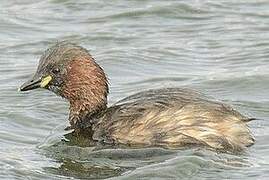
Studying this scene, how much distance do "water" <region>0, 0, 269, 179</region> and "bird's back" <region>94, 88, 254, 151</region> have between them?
0.55 ft

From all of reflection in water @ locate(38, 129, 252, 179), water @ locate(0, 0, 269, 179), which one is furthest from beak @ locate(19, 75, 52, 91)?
reflection in water @ locate(38, 129, 252, 179)

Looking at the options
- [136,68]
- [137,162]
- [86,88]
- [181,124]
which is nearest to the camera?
[137,162]

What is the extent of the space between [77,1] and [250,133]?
807 centimetres

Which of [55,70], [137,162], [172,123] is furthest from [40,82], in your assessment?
[137,162]

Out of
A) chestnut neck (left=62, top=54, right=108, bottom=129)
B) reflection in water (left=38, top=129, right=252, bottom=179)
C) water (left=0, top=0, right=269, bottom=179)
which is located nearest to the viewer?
reflection in water (left=38, top=129, right=252, bottom=179)

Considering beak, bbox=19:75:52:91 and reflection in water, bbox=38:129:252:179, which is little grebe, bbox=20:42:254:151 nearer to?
reflection in water, bbox=38:129:252:179

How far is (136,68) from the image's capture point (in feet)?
49.2

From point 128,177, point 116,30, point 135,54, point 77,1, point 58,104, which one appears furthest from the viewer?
point 77,1

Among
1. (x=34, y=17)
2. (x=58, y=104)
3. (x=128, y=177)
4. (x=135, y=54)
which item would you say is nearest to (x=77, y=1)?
(x=34, y=17)

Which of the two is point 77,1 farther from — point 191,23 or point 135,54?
point 135,54

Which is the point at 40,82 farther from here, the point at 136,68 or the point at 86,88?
the point at 136,68

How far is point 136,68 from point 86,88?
9.62 ft

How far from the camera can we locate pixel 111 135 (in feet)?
37.2

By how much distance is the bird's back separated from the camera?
11.0 m
